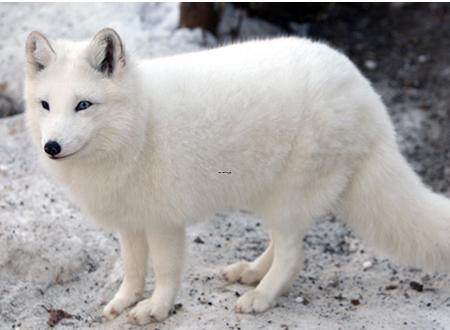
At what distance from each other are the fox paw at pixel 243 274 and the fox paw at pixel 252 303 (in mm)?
333

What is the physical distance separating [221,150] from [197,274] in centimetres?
117

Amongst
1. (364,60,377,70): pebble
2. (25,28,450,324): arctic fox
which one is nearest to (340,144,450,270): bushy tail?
(25,28,450,324): arctic fox

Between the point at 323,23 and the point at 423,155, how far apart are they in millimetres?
2540

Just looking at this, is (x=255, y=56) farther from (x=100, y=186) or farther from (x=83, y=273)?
(x=83, y=273)

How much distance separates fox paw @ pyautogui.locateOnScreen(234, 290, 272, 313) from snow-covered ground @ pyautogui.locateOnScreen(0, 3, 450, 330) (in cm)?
5

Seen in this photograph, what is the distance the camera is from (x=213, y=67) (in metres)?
3.70

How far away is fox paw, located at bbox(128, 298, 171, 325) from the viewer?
3.86m

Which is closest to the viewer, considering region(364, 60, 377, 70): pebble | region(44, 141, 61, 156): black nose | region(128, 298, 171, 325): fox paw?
region(44, 141, 61, 156): black nose

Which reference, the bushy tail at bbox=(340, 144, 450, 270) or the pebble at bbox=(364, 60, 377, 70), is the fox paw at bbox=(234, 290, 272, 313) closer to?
the bushy tail at bbox=(340, 144, 450, 270)

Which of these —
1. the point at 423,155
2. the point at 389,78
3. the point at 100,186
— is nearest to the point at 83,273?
the point at 100,186

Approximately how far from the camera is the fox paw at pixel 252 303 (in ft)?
13.1

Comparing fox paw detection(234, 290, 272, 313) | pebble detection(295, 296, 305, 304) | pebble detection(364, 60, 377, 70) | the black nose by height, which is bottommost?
pebble detection(295, 296, 305, 304)

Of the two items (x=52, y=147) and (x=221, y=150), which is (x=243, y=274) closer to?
(x=221, y=150)

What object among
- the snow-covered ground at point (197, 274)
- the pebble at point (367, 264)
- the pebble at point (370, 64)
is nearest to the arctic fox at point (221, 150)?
the snow-covered ground at point (197, 274)
